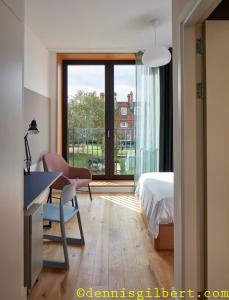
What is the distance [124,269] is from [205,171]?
1.32 meters

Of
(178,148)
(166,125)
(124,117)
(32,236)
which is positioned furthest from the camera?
(124,117)

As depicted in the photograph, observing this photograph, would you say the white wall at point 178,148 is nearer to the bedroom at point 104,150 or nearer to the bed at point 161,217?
the bedroom at point 104,150

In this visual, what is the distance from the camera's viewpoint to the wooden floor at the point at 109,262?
86.5 inches

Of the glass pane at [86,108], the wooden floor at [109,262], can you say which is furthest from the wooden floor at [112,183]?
the wooden floor at [109,262]

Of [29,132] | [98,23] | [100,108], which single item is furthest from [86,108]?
[29,132]

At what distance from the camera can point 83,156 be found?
5.64 m

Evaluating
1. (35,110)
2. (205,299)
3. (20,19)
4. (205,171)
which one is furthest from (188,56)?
(35,110)

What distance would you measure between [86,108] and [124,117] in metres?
0.77

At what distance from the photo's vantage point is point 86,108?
5.53 metres

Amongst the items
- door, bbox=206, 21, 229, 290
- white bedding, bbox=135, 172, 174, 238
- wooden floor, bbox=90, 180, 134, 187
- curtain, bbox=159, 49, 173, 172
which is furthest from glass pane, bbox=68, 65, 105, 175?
door, bbox=206, 21, 229, 290

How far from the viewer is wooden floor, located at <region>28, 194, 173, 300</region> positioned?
220 cm

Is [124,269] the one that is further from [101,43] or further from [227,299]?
[101,43]

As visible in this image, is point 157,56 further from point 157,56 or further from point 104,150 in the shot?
point 104,150

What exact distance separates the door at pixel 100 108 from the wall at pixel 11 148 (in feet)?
12.6
